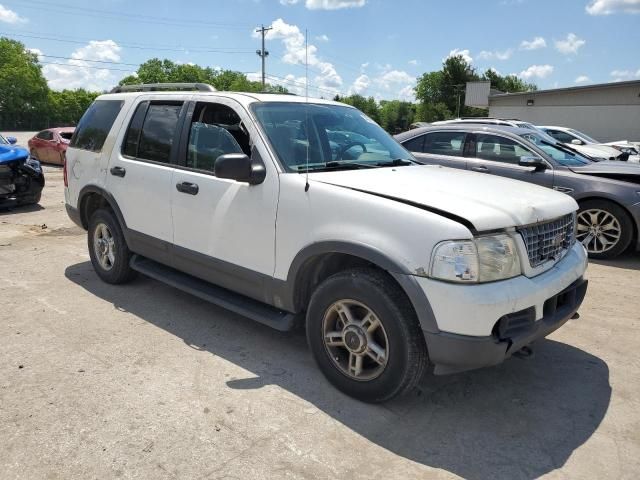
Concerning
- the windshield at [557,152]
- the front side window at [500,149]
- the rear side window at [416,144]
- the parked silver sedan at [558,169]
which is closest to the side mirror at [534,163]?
the parked silver sedan at [558,169]

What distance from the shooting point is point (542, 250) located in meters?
3.15

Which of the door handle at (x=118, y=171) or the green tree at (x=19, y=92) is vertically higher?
the green tree at (x=19, y=92)

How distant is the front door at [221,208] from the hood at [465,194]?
0.54 m

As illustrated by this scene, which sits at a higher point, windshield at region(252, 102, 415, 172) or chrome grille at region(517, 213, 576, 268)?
windshield at region(252, 102, 415, 172)

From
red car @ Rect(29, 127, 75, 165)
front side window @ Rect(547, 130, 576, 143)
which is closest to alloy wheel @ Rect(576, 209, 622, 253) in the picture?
front side window @ Rect(547, 130, 576, 143)

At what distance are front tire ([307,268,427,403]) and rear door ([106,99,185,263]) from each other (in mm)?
1791

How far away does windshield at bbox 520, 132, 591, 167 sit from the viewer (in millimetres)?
7379

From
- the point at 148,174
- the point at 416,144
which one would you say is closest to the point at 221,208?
the point at 148,174

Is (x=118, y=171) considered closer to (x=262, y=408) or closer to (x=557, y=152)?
(x=262, y=408)

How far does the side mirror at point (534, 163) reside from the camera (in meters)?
6.99

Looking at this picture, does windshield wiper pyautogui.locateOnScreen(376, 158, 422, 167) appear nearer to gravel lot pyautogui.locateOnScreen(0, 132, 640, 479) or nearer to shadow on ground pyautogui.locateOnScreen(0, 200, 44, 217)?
gravel lot pyautogui.locateOnScreen(0, 132, 640, 479)

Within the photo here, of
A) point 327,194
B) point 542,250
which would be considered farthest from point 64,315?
point 542,250

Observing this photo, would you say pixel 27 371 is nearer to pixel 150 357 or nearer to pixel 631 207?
pixel 150 357

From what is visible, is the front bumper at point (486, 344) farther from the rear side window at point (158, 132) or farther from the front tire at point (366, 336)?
the rear side window at point (158, 132)
